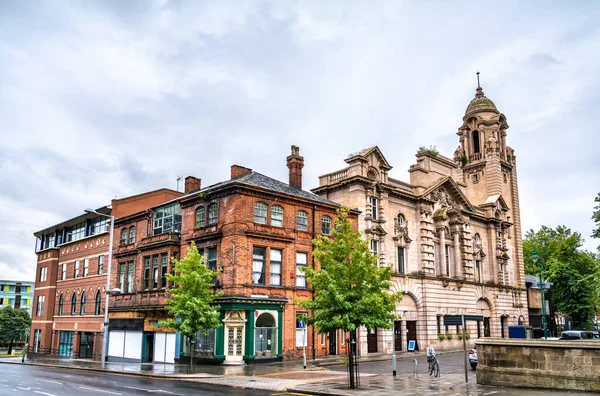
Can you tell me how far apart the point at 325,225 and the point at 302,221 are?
7.84 ft

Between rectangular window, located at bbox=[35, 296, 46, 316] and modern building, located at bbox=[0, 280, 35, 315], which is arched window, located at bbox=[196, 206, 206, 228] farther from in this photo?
modern building, located at bbox=[0, 280, 35, 315]

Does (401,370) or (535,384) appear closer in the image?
(535,384)

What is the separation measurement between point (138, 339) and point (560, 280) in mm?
52788

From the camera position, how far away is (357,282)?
21641 millimetres

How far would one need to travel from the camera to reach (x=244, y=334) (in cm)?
3173

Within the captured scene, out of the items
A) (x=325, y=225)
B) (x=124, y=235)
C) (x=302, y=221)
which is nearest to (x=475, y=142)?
(x=325, y=225)

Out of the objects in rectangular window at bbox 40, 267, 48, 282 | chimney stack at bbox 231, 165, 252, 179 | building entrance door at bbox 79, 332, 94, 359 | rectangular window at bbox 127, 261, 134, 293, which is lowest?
building entrance door at bbox 79, 332, 94, 359

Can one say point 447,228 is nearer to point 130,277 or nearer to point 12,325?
point 130,277

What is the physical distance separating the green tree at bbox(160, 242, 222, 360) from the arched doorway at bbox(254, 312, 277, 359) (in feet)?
11.7

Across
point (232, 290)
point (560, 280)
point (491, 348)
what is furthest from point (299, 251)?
point (560, 280)

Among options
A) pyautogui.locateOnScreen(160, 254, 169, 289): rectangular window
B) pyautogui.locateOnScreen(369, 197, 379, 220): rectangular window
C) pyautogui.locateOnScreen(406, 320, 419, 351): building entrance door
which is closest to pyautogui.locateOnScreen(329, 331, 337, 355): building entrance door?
pyautogui.locateOnScreen(406, 320, 419, 351): building entrance door

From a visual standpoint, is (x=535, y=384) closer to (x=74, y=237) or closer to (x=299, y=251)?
(x=299, y=251)

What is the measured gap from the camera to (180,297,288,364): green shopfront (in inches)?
1232

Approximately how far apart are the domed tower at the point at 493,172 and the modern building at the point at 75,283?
35.3 meters
